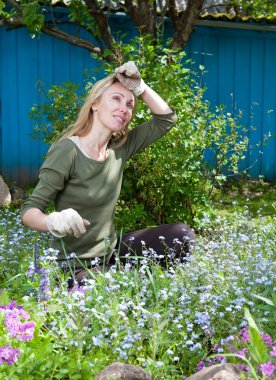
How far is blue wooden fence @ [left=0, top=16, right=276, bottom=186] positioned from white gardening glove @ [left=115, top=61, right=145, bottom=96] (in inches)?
204

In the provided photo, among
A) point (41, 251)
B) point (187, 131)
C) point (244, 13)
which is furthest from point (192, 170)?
point (244, 13)

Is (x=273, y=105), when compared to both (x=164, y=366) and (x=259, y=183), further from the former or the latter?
(x=164, y=366)

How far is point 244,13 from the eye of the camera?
39.3 ft

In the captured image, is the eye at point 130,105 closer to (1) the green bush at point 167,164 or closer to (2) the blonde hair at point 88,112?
(2) the blonde hair at point 88,112

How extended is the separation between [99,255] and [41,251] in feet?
2.01

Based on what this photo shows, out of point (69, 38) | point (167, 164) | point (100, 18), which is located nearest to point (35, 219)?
point (167, 164)

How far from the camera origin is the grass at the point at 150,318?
2.91 m

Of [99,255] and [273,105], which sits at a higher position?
[99,255]

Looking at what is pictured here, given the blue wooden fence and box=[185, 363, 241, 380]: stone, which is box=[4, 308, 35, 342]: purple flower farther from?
the blue wooden fence

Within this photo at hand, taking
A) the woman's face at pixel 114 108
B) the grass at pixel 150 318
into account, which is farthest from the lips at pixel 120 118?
the grass at pixel 150 318

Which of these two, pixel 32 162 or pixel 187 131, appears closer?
pixel 187 131

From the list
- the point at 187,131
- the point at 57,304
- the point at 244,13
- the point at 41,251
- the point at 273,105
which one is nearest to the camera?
the point at 57,304

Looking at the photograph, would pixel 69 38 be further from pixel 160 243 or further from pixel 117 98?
pixel 160 243

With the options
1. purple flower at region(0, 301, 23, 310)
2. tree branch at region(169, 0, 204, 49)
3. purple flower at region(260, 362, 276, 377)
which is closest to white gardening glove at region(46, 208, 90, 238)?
purple flower at region(0, 301, 23, 310)
